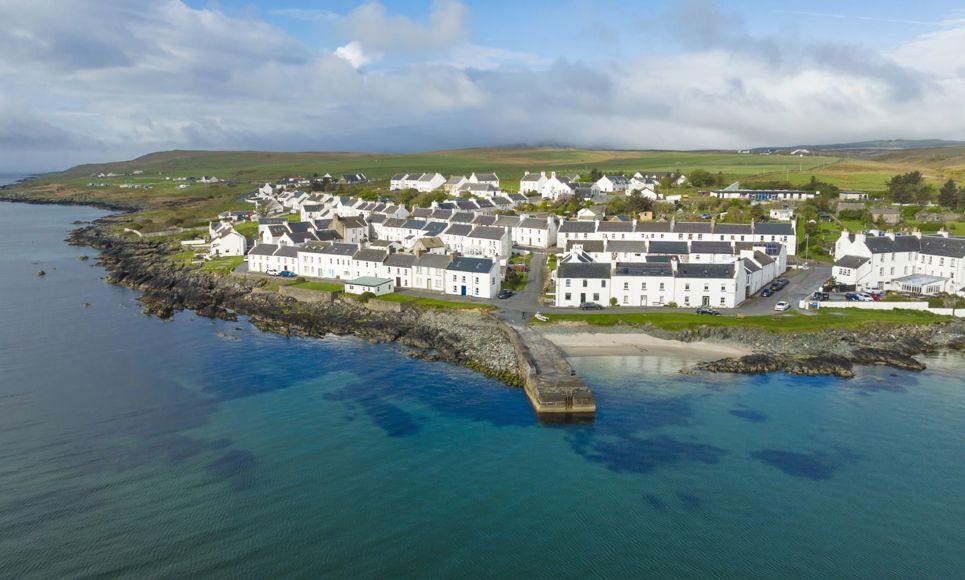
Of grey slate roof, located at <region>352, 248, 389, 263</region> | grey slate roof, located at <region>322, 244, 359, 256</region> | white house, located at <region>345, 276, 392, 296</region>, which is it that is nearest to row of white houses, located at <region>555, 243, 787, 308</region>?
white house, located at <region>345, 276, 392, 296</region>

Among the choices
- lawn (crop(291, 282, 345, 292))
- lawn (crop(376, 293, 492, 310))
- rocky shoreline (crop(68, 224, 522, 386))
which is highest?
lawn (crop(291, 282, 345, 292))

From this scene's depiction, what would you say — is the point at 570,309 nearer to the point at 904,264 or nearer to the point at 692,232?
the point at 692,232

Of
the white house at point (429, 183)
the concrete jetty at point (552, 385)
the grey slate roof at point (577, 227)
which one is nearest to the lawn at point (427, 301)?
the concrete jetty at point (552, 385)

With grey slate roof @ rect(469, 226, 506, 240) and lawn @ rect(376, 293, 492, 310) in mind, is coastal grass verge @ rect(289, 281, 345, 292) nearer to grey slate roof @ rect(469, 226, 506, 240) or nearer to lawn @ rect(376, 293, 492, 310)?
lawn @ rect(376, 293, 492, 310)

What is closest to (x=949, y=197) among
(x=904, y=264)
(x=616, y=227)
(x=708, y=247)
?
(x=904, y=264)

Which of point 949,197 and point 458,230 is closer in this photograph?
point 458,230

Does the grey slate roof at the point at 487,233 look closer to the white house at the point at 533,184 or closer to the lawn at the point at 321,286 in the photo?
the lawn at the point at 321,286

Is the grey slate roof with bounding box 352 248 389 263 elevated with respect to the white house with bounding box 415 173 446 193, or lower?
lower

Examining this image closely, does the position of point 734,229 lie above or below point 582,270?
above
